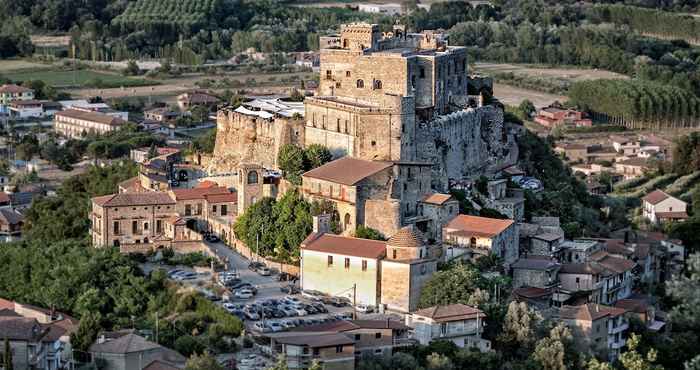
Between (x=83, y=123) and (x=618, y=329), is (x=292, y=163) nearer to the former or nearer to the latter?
(x=618, y=329)

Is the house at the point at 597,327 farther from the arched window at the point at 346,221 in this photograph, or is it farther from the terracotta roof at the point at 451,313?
the arched window at the point at 346,221

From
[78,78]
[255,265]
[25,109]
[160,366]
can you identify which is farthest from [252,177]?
[78,78]

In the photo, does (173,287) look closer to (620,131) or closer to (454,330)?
(454,330)

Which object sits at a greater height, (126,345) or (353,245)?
(353,245)

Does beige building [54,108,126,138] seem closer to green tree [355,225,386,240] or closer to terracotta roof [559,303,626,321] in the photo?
green tree [355,225,386,240]

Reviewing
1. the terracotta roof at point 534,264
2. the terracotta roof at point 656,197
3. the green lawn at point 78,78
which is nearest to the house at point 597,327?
the terracotta roof at point 534,264

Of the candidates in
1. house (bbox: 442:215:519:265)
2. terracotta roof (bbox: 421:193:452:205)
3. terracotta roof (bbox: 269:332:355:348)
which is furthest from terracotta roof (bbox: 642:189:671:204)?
terracotta roof (bbox: 269:332:355:348)

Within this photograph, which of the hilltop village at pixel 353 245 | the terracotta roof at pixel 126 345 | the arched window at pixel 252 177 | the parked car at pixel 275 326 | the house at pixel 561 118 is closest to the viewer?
the terracotta roof at pixel 126 345
